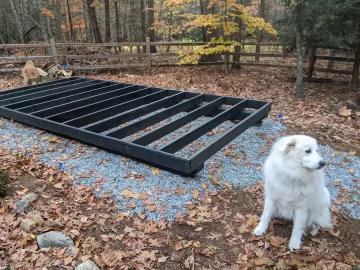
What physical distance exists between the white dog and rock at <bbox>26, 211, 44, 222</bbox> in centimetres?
241

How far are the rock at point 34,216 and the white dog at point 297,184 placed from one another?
2.41m

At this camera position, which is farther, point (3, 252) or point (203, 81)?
point (203, 81)

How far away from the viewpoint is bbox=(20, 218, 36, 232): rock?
8.90ft

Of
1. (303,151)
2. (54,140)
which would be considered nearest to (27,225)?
(54,140)

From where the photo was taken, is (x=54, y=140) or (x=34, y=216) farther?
(x=54, y=140)

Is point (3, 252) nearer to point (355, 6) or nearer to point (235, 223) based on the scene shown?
point (235, 223)

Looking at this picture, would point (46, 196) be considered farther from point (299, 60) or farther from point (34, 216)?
point (299, 60)

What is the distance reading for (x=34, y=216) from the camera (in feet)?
9.57

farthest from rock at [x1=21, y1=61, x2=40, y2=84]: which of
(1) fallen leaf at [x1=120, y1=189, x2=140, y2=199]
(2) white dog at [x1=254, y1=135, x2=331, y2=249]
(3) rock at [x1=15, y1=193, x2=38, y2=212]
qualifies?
(2) white dog at [x1=254, y1=135, x2=331, y2=249]

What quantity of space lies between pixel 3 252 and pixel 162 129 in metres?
2.82

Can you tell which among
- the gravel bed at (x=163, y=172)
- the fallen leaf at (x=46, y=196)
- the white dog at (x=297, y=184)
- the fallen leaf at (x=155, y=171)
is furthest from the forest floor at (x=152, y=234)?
the fallen leaf at (x=155, y=171)

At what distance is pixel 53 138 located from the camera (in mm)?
5098

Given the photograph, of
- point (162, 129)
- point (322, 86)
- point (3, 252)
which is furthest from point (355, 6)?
point (3, 252)

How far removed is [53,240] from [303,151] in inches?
98.7
